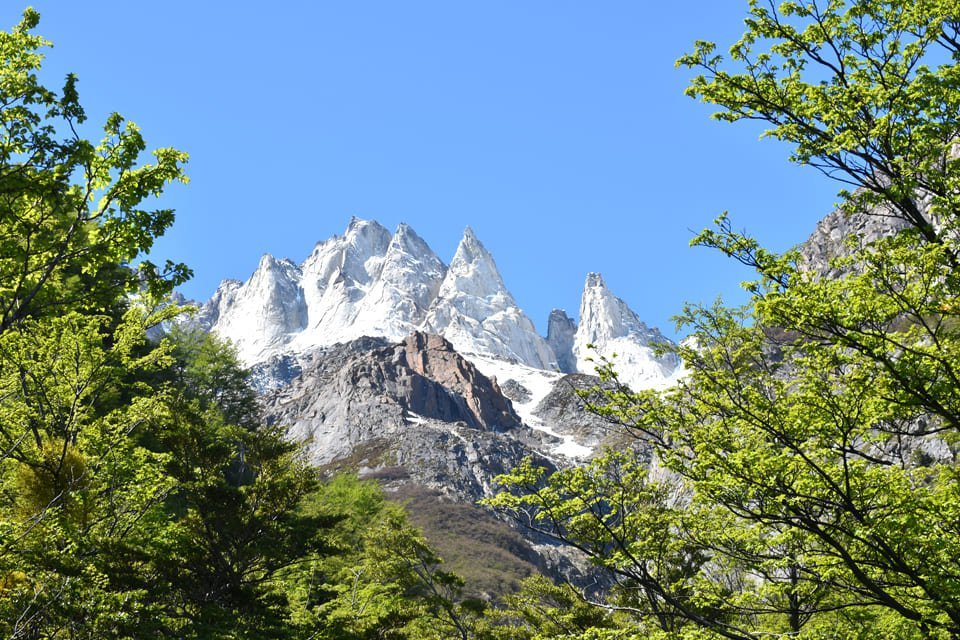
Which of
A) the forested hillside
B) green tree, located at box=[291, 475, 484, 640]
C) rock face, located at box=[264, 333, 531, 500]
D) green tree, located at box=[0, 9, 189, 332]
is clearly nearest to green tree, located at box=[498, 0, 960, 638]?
the forested hillside

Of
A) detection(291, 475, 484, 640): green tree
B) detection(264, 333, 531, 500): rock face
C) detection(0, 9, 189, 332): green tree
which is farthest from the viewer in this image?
detection(264, 333, 531, 500): rock face

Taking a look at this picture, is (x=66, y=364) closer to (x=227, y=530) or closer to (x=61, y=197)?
(x=227, y=530)

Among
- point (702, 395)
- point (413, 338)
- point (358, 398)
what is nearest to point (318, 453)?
point (358, 398)

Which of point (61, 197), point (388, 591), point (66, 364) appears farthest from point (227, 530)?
point (61, 197)

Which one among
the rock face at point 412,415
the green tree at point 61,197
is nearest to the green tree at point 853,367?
the green tree at point 61,197

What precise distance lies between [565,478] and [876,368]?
239 inches

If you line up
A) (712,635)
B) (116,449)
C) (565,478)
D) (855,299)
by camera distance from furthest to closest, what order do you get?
(116,449)
(565,478)
(712,635)
(855,299)

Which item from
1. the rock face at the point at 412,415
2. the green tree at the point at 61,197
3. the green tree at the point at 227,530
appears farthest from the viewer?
the rock face at the point at 412,415

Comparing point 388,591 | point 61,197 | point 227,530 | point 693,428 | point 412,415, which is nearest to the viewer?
point 61,197

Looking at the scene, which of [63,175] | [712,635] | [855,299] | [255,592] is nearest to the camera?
[63,175]

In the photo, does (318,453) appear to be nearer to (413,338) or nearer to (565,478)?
(413,338)

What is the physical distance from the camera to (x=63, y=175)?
687 cm

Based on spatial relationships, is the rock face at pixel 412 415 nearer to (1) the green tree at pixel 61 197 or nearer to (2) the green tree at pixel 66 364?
(2) the green tree at pixel 66 364

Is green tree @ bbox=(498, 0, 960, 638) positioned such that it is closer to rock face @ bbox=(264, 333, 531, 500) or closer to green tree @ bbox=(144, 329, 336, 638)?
green tree @ bbox=(144, 329, 336, 638)
